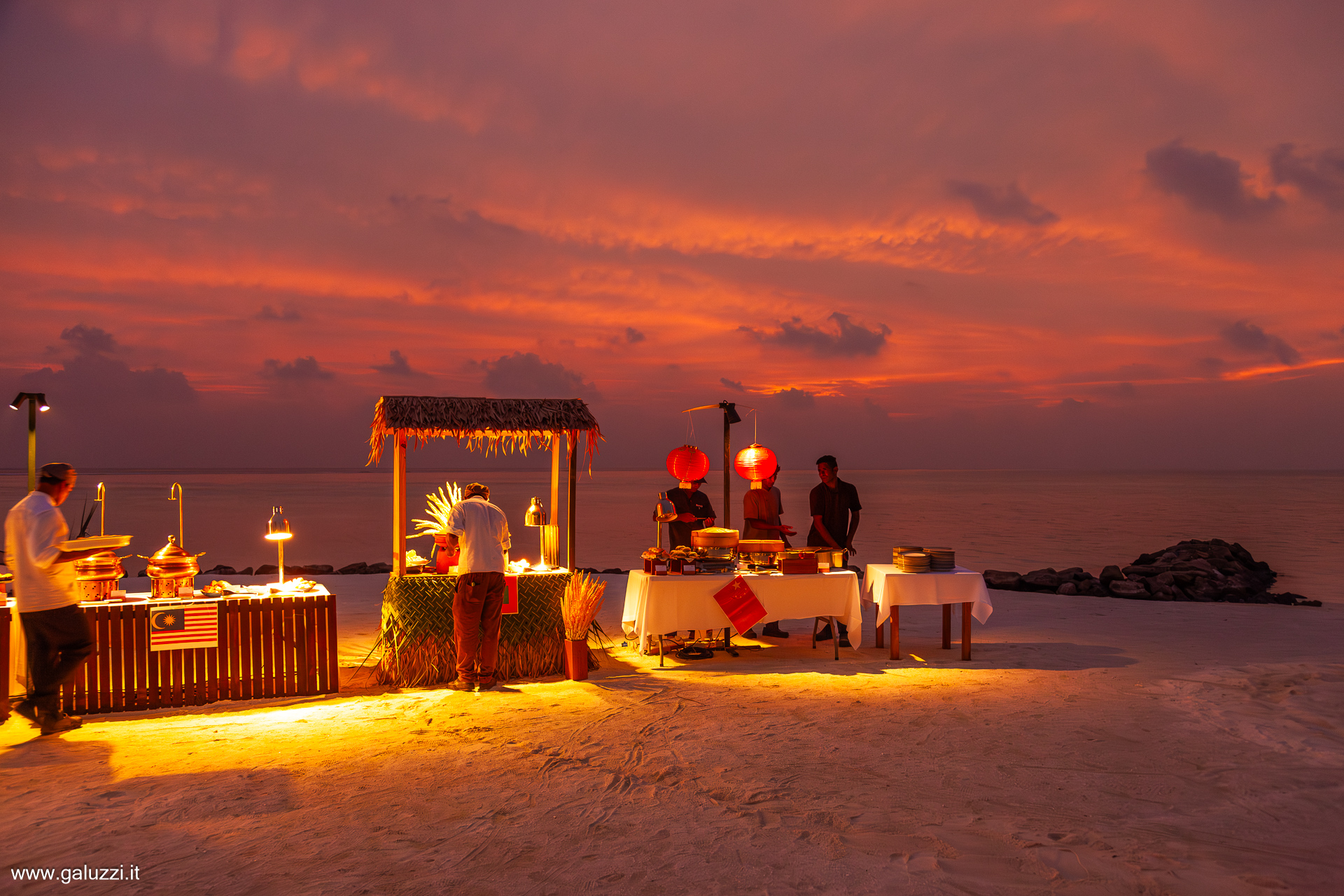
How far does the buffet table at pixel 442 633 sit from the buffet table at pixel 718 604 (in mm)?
686

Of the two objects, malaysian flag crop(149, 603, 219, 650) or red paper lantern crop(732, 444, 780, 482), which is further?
red paper lantern crop(732, 444, 780, 482)

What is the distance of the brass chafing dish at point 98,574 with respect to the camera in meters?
5.41

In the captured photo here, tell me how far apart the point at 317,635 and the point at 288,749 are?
1.27m

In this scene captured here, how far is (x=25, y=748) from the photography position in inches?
185

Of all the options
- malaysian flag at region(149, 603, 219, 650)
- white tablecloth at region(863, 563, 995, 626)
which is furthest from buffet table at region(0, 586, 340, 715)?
white tablecloth at region(863, 563, 995, 626)

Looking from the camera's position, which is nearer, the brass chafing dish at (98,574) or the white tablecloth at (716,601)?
the brass chafing dish at (98,574)

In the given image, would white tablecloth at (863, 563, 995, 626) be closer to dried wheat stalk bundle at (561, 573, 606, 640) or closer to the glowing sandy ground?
the glowing sandy ground

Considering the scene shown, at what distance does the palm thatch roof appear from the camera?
21.0ft

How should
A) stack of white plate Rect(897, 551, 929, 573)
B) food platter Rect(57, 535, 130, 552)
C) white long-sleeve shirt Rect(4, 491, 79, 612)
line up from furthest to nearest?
stack of white plate Rect(897, 551, 929, 573), food platter Rect(57, 535, 130, 552), white long-sleeve shirt Rect(4, 491, 79, 612)

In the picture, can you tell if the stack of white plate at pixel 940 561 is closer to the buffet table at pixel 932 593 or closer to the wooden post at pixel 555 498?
the buffet table at pixel 932 593

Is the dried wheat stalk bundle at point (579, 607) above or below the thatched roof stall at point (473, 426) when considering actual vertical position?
below

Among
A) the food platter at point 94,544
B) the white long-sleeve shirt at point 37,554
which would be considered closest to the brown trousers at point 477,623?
the food platter at point 94,544

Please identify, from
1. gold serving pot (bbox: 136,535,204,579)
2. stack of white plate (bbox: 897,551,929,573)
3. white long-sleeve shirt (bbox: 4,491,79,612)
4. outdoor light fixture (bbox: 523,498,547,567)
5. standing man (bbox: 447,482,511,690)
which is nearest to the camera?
white long-sleeve shirt (bbox: 4,491,79,612)

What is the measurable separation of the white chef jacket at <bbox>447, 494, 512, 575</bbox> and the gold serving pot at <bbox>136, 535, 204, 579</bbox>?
171 centimetres
